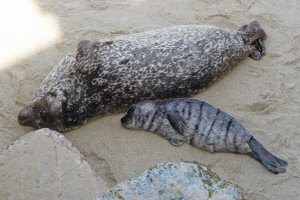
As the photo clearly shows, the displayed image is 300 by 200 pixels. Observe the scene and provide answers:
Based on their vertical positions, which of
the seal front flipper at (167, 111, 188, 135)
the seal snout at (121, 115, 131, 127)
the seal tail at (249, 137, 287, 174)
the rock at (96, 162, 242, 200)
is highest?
the rock at (96, 162, 242, 200)

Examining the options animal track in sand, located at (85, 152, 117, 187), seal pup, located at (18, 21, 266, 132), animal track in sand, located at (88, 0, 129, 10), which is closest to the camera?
animal track in sand, located at (85, 152, 117, 187)

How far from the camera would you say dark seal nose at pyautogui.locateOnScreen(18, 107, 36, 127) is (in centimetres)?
395

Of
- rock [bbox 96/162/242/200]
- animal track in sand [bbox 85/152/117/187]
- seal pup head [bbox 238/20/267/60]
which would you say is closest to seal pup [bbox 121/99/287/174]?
animal track in sand [bbox 85/152/117/187]

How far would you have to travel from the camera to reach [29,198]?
3.01 metres

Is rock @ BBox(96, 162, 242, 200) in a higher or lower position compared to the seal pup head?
higher

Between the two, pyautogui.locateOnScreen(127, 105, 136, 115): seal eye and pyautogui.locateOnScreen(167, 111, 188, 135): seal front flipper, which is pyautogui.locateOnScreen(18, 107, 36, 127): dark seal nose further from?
pyautogui.locateOnScreen(167, 111, 188, 135): seal front flipper

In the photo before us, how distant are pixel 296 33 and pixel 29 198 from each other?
385 cm

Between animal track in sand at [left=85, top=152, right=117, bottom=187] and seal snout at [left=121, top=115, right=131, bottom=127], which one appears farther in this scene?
seal snout at [left=121, top=115, right=131, bottom=127]

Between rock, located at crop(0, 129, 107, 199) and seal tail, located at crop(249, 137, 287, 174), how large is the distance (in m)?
1.49

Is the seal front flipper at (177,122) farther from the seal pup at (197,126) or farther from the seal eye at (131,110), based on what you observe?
the seal eye at (131,110)

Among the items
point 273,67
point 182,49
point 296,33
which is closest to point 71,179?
point 182,49

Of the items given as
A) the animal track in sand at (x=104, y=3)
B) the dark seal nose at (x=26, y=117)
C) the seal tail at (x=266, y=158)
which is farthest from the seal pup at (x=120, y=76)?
the animal track in sand at (x=104, y=3)

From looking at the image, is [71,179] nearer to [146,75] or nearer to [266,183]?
[146,75]

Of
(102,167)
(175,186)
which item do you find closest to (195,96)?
(102,167)
